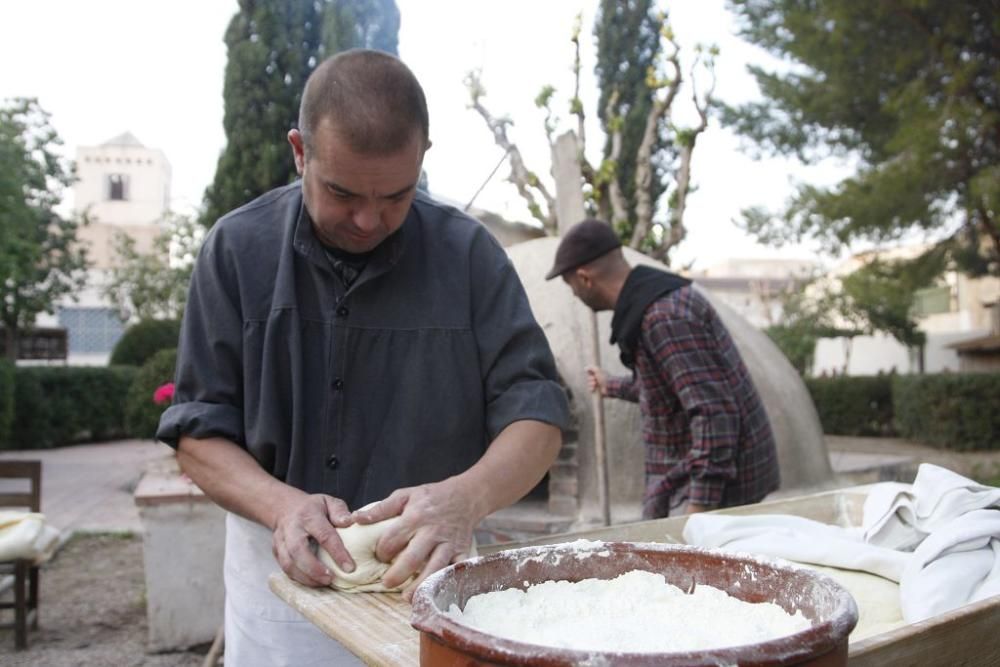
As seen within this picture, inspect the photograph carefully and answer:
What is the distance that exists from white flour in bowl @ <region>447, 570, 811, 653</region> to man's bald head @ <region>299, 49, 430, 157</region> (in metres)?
0.85

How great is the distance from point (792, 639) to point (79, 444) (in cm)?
1803

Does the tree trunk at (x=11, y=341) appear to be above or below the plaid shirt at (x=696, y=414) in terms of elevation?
above

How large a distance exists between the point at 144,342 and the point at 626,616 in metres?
18.9

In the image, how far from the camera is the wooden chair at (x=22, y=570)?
5.07 metres

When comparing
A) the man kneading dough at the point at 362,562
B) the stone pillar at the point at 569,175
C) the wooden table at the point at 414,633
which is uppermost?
the stone pillar at the point at 569,175

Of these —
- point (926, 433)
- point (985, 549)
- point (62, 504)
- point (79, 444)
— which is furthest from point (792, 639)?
point (79, 444)

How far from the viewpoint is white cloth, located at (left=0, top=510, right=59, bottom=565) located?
482 centimetres

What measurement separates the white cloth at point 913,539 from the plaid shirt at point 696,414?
1012mm

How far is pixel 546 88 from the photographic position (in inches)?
264

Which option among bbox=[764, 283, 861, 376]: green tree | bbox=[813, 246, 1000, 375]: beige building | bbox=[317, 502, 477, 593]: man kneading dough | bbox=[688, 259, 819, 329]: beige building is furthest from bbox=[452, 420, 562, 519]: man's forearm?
bbox=[813, 246, 1000, 375]: beige building

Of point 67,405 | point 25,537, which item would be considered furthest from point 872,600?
point 67,405

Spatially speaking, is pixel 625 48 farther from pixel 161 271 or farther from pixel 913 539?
pixel 161 271

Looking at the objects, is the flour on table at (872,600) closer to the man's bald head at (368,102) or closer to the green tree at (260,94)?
the man's bald head at (368,102)

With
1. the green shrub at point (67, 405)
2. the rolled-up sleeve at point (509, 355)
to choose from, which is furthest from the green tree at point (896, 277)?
the green shrub at point (67, 405)
